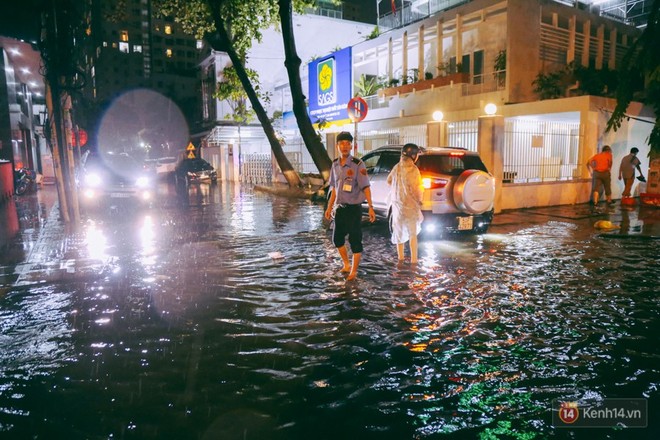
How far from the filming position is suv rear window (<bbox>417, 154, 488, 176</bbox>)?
943cm

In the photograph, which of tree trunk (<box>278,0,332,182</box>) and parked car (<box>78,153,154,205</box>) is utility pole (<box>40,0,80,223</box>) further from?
tree trunk (<box>278,0,332,182</box>)

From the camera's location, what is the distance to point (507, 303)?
5.77 metres

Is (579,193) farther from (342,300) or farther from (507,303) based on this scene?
(342,300)

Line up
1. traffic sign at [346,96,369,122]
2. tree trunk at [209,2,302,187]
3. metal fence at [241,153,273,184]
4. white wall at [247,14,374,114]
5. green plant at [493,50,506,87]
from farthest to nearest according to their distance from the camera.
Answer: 1. white wall at [247,14,374,114]
2. metal fence at [241,153,273,184]
3. tree trunk at [209,2,302,187]
4. green plant at [493,50,506,87]
5. traffic sign at [346,96,369,122]

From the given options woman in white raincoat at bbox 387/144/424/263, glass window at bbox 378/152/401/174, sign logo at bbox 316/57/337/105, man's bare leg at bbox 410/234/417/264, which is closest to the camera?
woman in white raincoat at bbox 387/144/424/263

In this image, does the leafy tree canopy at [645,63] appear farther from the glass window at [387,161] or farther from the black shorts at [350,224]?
the black shorts at [350,224]

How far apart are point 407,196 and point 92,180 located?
1291 cm

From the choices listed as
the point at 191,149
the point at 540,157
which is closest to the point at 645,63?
the point at 540,157

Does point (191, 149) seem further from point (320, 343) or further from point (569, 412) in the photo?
point (569, 412)

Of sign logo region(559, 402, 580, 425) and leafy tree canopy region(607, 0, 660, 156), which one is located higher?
leafy tree canopy region(607, 0, 660, 156)

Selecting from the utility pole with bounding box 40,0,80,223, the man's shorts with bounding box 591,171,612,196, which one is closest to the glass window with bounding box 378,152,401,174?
the utility pole with bounding box 40,0,80,223

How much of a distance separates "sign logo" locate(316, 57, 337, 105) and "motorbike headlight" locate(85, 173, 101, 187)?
11.6 metres

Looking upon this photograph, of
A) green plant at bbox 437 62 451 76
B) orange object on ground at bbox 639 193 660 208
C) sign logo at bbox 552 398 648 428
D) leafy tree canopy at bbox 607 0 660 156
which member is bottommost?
sign logo at bbox 552 398 648 428

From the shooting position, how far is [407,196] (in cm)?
770
